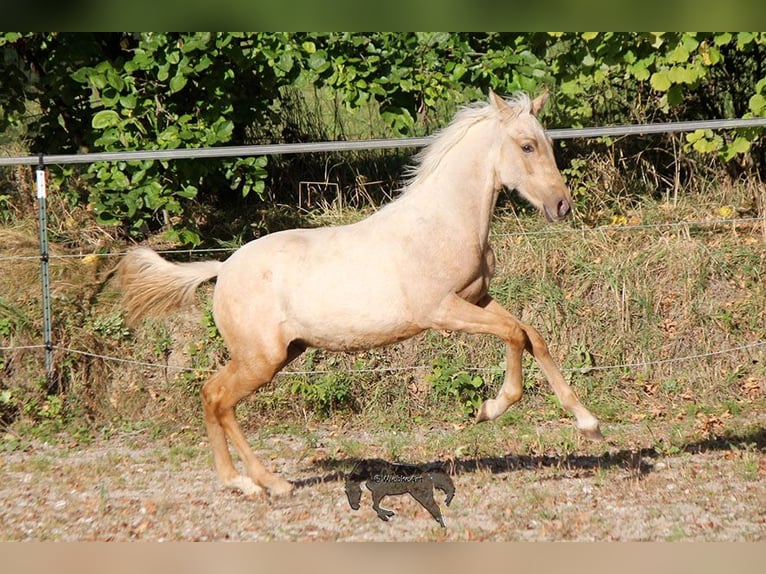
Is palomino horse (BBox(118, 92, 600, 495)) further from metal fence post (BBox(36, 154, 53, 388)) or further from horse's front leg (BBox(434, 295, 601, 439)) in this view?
metal fence post (BBox(36, 154, 53, 388))

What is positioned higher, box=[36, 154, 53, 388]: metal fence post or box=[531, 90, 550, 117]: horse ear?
box=[531, 90, 550, 117]: horse ear

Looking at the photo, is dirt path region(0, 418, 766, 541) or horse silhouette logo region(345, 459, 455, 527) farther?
horse silhouette logo region(345, 459, 455, 527)

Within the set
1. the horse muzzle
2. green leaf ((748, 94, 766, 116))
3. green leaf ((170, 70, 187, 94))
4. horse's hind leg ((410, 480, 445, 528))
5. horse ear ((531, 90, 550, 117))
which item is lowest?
horse's hind leg ((410, 480, 445, 528))

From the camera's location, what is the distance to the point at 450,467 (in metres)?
6.61

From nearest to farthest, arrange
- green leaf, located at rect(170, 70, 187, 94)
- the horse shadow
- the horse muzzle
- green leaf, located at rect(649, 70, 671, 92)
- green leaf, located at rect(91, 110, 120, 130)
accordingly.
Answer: the horse muzzle
the horse shadow
green leaf, located at rect(170, 70, 187, 94)
green leaf, located at rect(91, 110, 120, 130)
green leaf, located at rect(649, 70, 671, 92)

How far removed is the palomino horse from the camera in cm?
542

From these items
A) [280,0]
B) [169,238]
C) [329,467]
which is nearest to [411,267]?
[329,467]

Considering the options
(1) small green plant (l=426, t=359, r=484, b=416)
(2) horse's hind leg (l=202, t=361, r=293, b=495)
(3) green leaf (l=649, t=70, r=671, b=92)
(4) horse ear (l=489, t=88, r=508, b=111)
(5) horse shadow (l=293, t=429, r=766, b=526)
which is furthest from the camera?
(3) green leaf (l=649, t=70, r=671, b=92)

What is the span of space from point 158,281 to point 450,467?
224cm

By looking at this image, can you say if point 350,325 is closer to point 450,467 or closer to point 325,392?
point 450,467

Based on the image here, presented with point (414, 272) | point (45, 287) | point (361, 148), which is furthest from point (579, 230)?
point (45, 287)

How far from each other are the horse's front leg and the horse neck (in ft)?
1.35


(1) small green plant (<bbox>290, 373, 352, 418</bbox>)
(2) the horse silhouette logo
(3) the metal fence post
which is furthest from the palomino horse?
(3) the metal fence post

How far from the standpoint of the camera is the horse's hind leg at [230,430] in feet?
19.0
